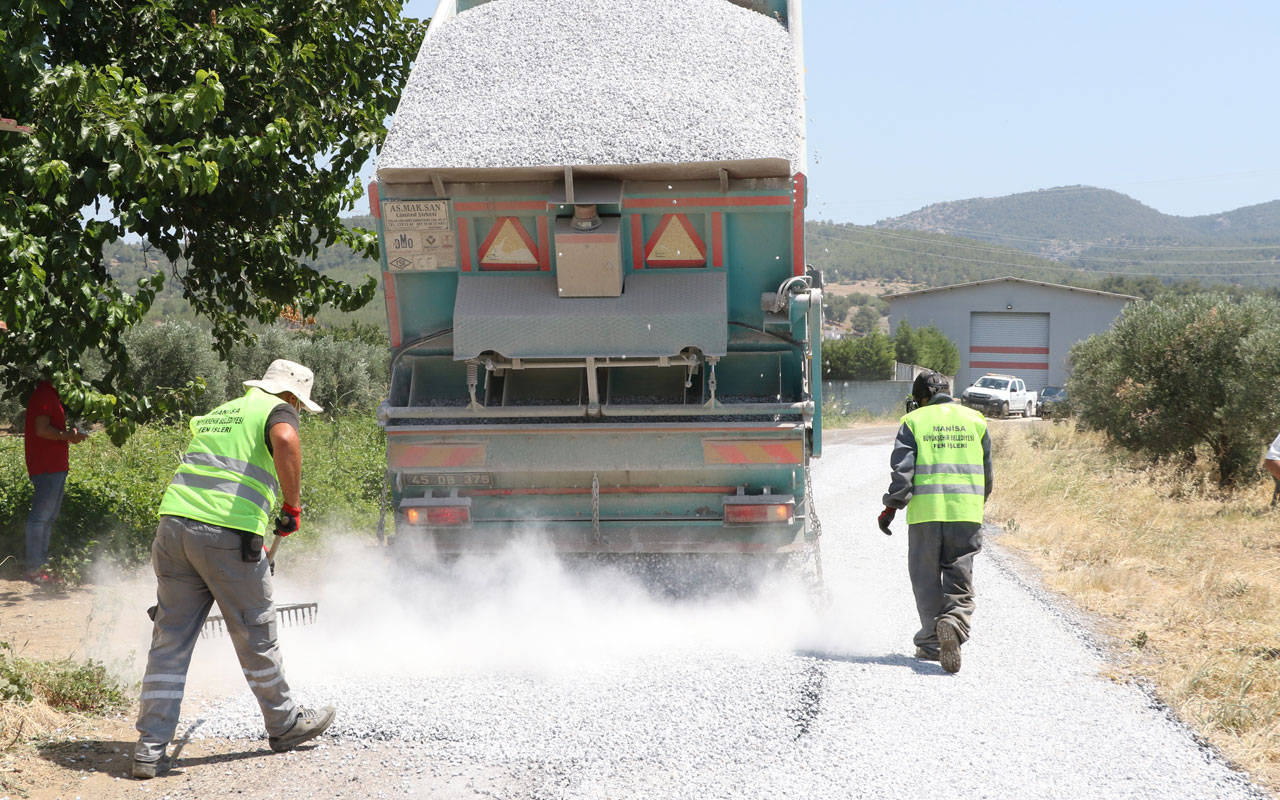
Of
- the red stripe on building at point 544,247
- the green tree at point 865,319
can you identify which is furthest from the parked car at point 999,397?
the green tree at point 865,319

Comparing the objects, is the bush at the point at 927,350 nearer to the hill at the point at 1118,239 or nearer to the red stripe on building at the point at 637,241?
the red stripe on building at the point at 637,241

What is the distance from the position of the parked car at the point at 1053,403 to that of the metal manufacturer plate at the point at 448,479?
67.0ft

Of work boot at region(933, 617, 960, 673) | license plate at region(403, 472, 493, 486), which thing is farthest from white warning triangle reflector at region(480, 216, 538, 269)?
work boot at region(933, 617, 960, 673)

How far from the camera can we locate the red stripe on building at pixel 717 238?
547 cm

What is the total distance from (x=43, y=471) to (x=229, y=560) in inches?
140

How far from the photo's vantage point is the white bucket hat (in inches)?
161

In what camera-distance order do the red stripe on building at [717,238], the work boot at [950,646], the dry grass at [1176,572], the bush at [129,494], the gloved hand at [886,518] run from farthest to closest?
1. the bush at [129,494]
2. the red stripe on building at [717,238]
3. the gloved hand at [886,518]
4. the work boot at [950,646]
5. the dry grass at [1176,572]

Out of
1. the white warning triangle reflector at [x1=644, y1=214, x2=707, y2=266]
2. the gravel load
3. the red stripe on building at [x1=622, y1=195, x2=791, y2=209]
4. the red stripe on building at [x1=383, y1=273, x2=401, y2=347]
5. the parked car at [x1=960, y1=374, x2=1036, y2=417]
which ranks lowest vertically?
the parked car at [x1=960, y1=374, x2=1036, y2=417]

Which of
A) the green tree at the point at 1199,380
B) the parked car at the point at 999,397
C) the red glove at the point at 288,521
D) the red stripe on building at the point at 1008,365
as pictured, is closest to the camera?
the red glove at the point at 288,521

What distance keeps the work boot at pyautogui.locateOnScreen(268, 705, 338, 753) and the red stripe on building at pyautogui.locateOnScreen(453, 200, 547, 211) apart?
2700 millimetres

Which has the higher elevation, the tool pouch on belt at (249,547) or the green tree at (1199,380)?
the tool pouch on belt at (249,547)

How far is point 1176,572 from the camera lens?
23.6ft

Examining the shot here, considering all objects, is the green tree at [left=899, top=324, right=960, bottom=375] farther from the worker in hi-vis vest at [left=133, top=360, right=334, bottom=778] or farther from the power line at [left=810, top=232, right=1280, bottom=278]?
the power line at [left=810, top=232, right=1280, bottom=278]

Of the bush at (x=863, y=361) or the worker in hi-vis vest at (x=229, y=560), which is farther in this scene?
the bush at (x=863, y=361)
